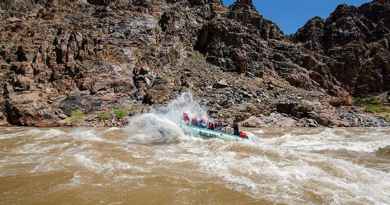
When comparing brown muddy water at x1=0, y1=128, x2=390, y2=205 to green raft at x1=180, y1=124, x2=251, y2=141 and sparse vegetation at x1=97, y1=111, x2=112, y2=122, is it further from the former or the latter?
sparse vegetation at x1=97, y1=111, x2=112, y2=122

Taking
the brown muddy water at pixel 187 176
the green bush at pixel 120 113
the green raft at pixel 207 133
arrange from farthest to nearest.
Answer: the green bush at pixel 120 113
the green raft at pixel 207 133
the brown muddy water at pixel 187 176

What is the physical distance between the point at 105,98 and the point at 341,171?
115 feet

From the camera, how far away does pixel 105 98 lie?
138 feet

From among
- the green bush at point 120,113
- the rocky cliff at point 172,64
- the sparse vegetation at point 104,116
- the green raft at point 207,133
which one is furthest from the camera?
the rocky cliff at point 172,64

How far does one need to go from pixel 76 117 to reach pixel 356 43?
231 feet

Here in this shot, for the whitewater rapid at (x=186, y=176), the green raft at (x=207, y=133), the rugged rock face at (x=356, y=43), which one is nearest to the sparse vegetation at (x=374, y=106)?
the rugged rock face at (x=356, y=43)

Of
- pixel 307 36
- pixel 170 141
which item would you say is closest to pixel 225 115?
pixel 170 141

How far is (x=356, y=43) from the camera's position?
81.1 meters

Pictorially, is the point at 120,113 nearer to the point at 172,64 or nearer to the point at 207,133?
the point at 172,64

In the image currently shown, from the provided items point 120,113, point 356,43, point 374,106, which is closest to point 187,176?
point 120,113

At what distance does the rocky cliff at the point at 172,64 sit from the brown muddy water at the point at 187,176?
21803mm

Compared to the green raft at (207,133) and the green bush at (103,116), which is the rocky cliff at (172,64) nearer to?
the green bush at (103,116)

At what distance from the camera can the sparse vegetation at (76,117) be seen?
1391 inches

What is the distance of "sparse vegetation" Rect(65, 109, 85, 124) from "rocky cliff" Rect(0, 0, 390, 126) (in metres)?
0.28
